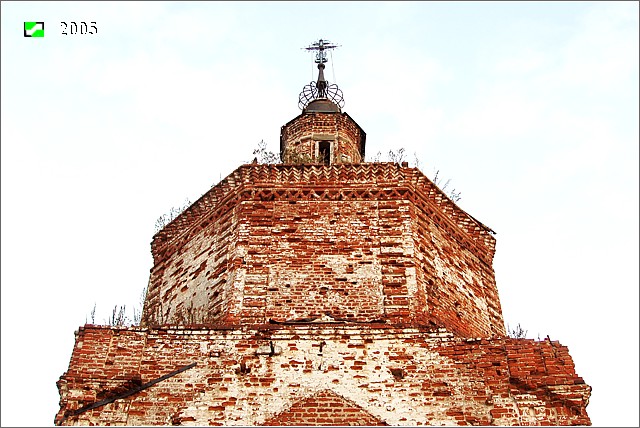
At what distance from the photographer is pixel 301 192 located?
11.9m

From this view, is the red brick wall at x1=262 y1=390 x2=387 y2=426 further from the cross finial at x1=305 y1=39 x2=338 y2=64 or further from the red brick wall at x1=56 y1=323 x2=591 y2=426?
the cross finial at x1=305 y1=39 x2=338 y2=64

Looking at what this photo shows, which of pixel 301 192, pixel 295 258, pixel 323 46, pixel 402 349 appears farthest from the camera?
pixel 323 46

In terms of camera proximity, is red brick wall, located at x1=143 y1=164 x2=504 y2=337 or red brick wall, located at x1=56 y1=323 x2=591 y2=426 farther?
red brick wall, located at x1=143 y1=164 x2=504 y2=337

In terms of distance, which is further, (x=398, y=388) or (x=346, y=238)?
(x=346, y=238)

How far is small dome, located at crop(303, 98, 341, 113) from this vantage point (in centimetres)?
1541

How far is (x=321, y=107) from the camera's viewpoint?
615 inches

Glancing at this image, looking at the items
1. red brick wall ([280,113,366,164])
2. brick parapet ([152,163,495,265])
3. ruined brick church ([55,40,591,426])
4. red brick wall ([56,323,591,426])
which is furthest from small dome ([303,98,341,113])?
red brick wall ([56,323,591,426])

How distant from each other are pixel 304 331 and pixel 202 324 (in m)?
1.38

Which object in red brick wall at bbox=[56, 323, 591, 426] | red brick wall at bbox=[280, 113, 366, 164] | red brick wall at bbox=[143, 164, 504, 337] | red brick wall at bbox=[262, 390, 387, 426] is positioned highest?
red brick wall at bbox=[280, 113, 366, 164]

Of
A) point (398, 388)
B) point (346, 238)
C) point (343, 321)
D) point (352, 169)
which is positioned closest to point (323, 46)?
point (352, 169)

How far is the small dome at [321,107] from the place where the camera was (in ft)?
50.6

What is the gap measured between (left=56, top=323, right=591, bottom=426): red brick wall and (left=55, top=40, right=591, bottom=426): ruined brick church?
0.6 inches

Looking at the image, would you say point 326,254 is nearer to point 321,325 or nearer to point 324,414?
point 321,325

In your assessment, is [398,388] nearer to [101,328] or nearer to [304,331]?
[304,331]
